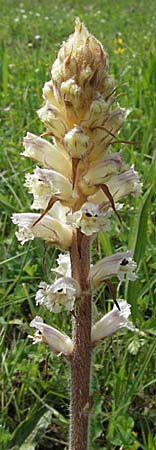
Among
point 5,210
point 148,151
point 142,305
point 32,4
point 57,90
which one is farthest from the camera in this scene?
point 32,4

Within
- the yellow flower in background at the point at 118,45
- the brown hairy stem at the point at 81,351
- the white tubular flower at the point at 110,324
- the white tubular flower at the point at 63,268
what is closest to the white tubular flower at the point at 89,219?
the brown hairy stem at the point at 81,351

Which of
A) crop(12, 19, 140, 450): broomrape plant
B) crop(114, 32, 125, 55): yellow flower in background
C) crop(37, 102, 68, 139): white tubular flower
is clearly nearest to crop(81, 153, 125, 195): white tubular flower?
crop(12, 19, 140, 450): broomrape plant

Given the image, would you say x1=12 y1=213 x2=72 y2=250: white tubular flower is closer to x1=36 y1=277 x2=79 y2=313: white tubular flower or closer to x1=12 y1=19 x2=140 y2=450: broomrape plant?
x1=12 y1=19 x2=140 y2=450: broomrape plant

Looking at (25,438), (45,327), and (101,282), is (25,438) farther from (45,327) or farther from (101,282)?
(101,282)

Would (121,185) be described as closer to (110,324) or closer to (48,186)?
(48,186)

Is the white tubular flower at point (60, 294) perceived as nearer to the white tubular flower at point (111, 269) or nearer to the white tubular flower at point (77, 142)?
the white tubular flower at point (111, 269)

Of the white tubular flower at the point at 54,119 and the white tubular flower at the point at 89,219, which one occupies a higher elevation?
the white tubular flower at the point at 54,119

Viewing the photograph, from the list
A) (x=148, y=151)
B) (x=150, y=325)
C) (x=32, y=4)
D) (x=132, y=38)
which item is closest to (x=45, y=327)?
(x=150, y=325)
